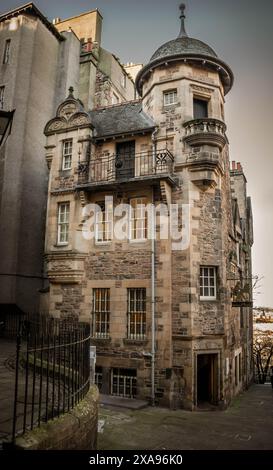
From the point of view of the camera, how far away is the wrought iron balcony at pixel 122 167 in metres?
14.4

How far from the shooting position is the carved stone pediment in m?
16.1

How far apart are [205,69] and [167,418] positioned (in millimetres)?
14535

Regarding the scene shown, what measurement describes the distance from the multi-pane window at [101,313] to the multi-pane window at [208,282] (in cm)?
400

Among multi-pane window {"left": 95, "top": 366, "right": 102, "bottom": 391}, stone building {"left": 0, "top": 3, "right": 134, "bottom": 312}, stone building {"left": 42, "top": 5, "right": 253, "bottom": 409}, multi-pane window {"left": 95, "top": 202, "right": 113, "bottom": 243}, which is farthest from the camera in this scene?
stone building {"left": 0, "top": 3, "right": 134, "bottom": 312}

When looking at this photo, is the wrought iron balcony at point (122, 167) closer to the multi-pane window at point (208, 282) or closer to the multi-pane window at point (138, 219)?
the multi-pane window at point (138, 219)

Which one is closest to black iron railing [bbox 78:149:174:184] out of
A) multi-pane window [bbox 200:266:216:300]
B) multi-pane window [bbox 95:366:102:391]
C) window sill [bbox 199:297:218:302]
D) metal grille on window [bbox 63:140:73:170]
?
metal grille on window [bbox 63:140:73:170]

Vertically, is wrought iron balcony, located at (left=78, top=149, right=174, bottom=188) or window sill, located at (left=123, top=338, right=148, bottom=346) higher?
wrought iron balcony, located at (left=78, top=149, right=174, bottom=188)

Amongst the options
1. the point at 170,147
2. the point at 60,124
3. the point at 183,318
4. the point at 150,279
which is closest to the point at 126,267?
the point at 150,279

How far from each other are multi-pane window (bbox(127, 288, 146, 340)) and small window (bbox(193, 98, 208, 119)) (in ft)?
27.8

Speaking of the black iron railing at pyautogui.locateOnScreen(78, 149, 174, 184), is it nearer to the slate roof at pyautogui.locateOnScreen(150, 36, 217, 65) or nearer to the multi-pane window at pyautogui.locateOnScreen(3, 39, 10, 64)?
the slate roof at pyautogui.locateOnScreen(150, 36, 217, 65)

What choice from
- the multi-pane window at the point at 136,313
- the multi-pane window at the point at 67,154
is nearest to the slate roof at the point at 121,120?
the multi-pane window at the point at 67,154

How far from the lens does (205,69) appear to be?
15711 mm

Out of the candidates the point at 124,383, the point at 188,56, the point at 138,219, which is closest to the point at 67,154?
the point at 138,219

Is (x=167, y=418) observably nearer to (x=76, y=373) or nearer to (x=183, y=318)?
(x=183, y=318)
